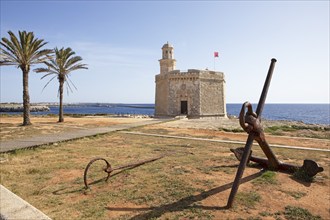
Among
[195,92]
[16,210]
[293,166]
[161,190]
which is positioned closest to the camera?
[16,210]

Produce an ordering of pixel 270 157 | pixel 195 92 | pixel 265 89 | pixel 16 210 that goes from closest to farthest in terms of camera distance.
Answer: pixel 16 210
pixel 265 89
pixel 270 157
pixel 195 92

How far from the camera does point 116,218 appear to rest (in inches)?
166

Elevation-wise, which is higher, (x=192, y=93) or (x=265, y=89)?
(x=192, y=93)

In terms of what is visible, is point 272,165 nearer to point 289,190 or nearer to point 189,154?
point 289,190

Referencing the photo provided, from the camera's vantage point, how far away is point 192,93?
34500 mm

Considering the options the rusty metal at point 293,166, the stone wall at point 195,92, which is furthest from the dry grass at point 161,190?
the stone wall at point 195,92

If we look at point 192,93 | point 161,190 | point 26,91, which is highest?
point 192,93

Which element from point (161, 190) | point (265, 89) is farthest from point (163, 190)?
point (265, 89)

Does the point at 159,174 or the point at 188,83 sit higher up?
the point at 188,83

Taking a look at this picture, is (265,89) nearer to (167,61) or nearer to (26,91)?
(26,91)

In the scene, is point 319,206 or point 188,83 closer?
point 319,206

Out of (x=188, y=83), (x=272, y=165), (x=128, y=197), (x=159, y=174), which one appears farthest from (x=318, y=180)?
(x=188, y=83)

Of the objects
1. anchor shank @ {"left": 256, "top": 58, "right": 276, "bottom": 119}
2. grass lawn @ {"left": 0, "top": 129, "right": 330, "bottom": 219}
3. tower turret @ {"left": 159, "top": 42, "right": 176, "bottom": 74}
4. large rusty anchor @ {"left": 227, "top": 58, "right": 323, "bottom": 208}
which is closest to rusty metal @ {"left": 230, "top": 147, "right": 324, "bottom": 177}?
large rusty anchor @ {"left": 227, "top": 58, "right": 323, "bottom": 208}

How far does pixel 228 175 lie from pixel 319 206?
2366mm
